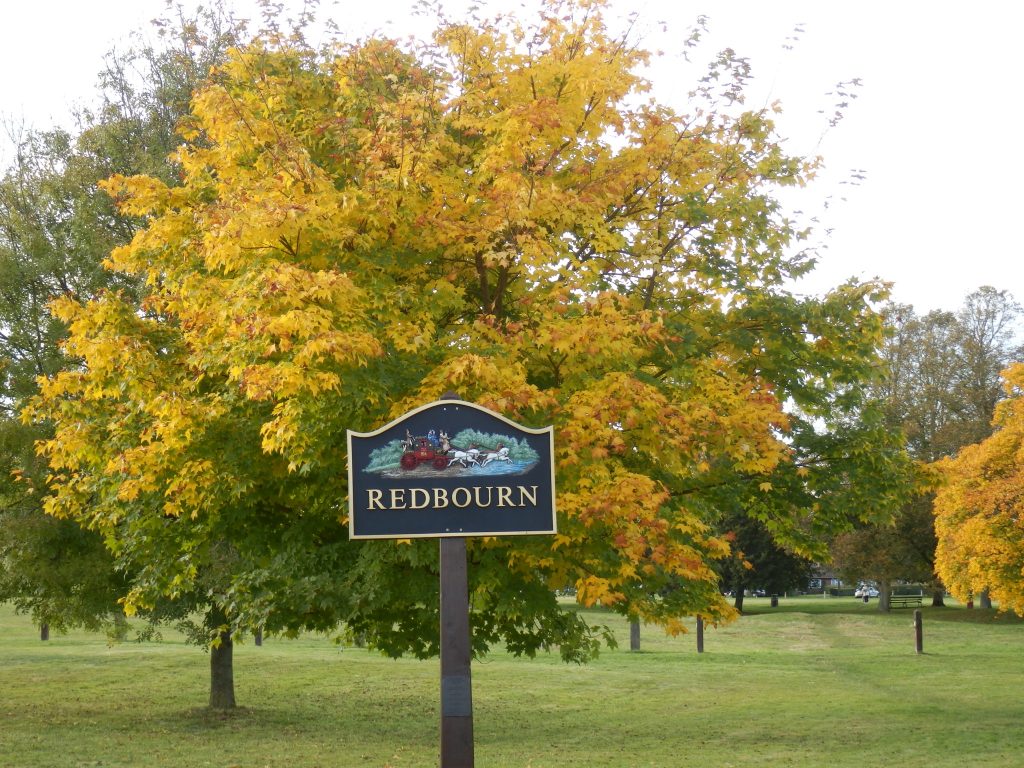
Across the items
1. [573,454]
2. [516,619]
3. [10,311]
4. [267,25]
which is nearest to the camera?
[573,454]

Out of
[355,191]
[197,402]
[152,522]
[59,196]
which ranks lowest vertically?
[152,522]

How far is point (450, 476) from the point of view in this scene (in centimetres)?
904

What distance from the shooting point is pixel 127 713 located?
24.8 m

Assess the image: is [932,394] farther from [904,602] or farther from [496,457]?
[496,457]

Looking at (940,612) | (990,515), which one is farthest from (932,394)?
(990,515)

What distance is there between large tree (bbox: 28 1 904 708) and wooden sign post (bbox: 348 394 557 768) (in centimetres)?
169

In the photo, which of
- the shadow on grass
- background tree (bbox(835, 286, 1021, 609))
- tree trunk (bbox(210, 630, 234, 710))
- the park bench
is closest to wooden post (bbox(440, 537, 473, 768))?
tree trunk (bbox(210, 630, 234, 710))

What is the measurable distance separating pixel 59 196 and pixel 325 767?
12.1 meters

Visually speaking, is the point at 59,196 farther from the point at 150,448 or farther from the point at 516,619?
the point at 516,619

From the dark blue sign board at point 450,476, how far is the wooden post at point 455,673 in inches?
16.9

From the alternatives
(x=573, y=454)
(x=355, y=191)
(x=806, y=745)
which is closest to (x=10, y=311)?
(x=355, y=191)

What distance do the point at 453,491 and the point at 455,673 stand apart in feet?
4.70

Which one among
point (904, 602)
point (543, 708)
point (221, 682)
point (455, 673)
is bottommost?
point (904, 602)

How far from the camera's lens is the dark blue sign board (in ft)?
29.5
